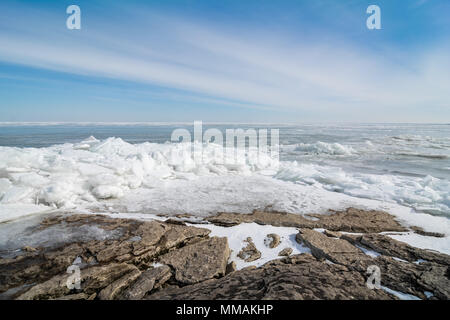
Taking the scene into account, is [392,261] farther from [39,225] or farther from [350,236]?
[39,225]

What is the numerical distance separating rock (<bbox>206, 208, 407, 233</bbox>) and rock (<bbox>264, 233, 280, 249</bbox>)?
1.60 feet

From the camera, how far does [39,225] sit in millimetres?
3395

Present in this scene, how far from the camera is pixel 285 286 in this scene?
68.3 inches

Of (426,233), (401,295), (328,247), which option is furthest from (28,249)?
(426,233)

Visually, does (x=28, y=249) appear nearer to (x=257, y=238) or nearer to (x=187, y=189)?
(x=257, y=238)

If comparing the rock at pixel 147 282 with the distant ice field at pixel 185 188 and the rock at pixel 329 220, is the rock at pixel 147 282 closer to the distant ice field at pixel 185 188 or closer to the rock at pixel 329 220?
the rock at pixel 329 220

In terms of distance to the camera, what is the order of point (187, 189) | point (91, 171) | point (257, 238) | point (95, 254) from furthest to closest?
point (187, 189)
point (91, 171)
point (257, 238)
point (95, 254)

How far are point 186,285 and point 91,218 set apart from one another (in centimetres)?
235

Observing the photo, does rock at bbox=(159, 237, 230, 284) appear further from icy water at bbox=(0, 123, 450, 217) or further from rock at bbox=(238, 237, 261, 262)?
icy water at bbox=(0, 123, 450, 217)

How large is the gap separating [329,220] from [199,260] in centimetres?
250

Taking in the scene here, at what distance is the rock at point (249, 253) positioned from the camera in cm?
269

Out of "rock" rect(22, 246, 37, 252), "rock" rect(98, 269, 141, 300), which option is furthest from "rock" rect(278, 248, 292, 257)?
"rock" rect(22, 246, 37, 252)
